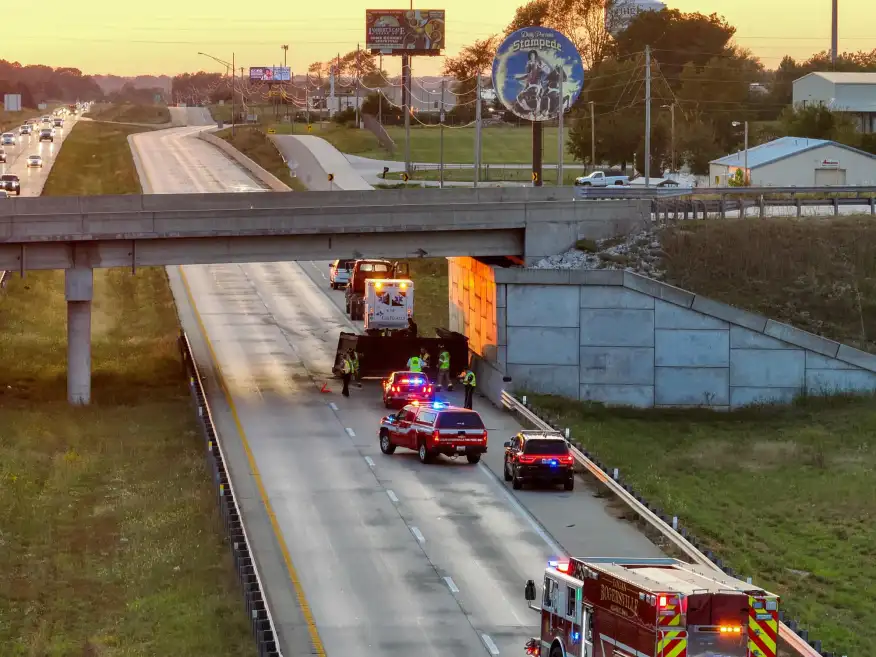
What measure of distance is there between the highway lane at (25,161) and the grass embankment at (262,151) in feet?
65.8

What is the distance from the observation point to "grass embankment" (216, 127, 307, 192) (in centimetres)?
13438

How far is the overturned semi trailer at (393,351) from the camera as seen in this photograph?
5891cm

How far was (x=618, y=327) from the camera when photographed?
5806cm

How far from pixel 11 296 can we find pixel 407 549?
177 ft

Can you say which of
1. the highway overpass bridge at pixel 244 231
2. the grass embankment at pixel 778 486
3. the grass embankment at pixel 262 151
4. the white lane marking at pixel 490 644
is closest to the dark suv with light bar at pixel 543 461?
the grass embankment at pixel 778 486

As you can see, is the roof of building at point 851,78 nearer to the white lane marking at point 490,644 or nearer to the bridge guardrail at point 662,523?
the bridge guardrail at point 662,523

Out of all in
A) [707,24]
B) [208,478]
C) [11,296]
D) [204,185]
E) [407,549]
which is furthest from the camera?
[707,24]

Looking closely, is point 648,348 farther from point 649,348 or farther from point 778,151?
point 778,151

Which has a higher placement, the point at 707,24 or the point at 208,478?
the point at 707,24

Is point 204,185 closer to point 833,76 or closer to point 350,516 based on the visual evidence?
point 833,76

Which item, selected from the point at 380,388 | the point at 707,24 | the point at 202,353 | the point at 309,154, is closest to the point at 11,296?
the point at 202,353

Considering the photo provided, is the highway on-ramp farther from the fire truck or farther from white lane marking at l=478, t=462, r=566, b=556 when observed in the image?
the fire truck

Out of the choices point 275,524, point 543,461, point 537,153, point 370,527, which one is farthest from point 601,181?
point 275,524

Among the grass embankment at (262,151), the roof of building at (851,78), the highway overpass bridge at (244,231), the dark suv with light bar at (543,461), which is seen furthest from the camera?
the roof of building at (851,78)
